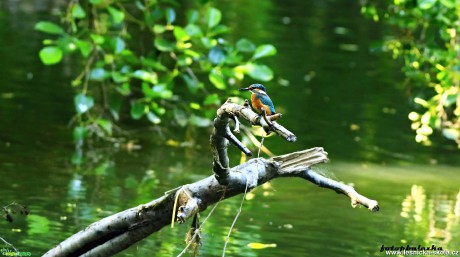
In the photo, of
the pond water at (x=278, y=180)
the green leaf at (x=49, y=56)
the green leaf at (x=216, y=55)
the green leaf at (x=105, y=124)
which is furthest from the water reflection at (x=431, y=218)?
the green leaf at (x=49, y=56)

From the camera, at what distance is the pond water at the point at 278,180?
655 cm

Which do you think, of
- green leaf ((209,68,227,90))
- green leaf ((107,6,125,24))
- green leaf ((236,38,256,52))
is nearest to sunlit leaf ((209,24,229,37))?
green leaf ((236,38,256,52))

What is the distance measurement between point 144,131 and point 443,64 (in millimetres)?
3221

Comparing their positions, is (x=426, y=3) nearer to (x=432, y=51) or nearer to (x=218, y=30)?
(x=432, y=51)

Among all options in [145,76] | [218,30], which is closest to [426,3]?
[218,30]

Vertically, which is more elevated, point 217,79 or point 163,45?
point 163,45

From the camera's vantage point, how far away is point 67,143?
8977mm

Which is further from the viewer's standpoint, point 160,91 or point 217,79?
point 160,91

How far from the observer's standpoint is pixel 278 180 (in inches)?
334

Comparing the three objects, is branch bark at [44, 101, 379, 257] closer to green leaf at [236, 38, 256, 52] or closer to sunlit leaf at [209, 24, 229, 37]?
sunlit leaf at [209, 24, 229, 37]

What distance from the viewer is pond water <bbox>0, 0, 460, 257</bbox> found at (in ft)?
21.5

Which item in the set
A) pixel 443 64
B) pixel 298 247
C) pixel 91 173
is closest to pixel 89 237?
pixel 298 247

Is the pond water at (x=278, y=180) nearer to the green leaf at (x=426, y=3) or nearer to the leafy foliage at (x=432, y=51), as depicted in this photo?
the leafy foliage at (x=432, y=51)

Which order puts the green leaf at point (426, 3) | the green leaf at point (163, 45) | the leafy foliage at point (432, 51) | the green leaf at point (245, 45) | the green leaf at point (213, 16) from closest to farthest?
the green leaf at point (426, 3) → the leafy foliage at point (432, 51) → the green leaf at point (213, 16) → the green leaf at point (245, 45) → the green leaf at point (163, 45)
